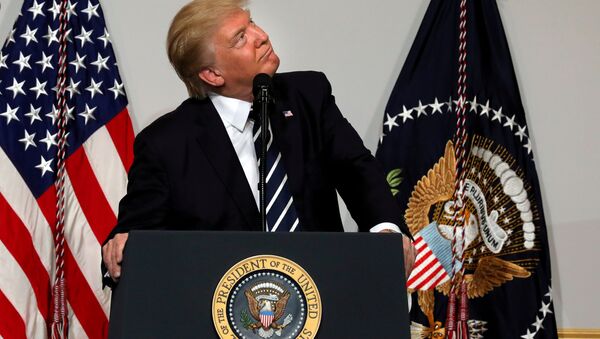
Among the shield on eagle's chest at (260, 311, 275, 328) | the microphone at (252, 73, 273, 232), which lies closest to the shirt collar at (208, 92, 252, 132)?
the microphone at (252, 73, 273, 232)

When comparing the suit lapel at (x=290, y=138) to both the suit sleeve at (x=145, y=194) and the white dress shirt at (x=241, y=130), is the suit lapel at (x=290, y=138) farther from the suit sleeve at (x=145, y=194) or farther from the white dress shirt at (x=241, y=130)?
the suit sleeve at (x=145, y=194)

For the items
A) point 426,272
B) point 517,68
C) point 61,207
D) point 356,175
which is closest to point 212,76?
point 356,175

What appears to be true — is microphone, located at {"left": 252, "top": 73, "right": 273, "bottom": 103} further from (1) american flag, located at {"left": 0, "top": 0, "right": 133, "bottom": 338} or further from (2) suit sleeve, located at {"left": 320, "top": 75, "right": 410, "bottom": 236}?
(1) american flag, located at {"left": 0, "top": 0, "right": 133, "bottom": 338}

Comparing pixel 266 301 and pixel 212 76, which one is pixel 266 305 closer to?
pixel 266 301

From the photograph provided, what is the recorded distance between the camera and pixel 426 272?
12.7 feet

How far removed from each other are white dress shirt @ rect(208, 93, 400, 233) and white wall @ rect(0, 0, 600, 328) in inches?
53.8

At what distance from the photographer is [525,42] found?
4215 millimetres

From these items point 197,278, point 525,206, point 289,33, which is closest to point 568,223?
point 525,206

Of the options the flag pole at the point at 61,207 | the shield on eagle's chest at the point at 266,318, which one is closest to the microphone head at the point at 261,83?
the shield on eagle's chest at the point at 266,318

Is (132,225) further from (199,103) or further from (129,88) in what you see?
(129,88)

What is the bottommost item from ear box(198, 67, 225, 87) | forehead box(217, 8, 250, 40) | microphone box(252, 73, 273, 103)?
microphone box(252, 73, 273, 103)

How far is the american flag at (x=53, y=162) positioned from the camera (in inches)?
143

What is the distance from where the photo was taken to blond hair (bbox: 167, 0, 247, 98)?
8.95 ft

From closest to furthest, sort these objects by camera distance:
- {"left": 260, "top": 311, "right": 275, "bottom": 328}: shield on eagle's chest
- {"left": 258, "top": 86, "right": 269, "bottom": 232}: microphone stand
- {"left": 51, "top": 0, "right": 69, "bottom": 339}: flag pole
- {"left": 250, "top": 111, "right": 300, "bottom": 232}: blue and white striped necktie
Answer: {"left": 260, "top": 311, "right": 275, "bottom": 328}: shield on eagle's chest → {"left": 258, "top": 86, "right": 269, "bottom": 232}: microphone stand → {"left": 250, "top": 111, "right": 300, "bottom": 232}: blue and white striped necktie → {"left": 51, "top": 0, "right": 69, "bottom": 339}: flag pole
